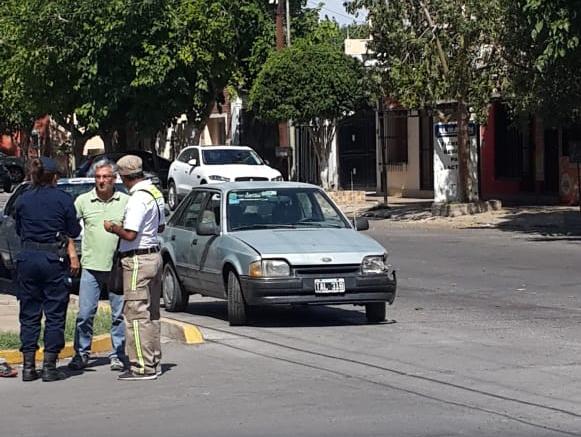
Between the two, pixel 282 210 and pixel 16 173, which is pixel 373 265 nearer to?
pixel 282 210

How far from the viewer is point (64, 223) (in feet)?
32.9

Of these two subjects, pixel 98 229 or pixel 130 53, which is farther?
pixel 130 53

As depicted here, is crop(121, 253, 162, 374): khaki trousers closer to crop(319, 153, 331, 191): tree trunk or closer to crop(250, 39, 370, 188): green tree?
crop(250, 39, 370, 188): green tree

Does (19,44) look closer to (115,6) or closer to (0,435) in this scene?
(115,6)

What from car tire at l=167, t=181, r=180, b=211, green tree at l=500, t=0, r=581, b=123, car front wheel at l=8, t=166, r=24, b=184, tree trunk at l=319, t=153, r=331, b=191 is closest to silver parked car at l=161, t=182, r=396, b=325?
green tree at l=500, t=0, r=581, b=123

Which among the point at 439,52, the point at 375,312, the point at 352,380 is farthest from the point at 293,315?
the point at 439,52

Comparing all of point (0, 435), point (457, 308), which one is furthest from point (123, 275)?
point (457, 308)

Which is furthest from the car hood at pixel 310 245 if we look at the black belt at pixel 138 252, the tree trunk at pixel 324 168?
the tree trunk at pixel 324 168

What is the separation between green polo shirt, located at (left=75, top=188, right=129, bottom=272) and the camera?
1049cm

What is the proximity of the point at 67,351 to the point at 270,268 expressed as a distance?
95.2 inches

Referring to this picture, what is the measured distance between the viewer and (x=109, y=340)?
11.8 m

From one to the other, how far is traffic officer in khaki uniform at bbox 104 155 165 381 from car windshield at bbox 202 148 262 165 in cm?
2244

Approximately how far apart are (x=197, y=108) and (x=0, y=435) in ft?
112

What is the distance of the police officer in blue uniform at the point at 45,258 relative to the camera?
32.6 feet
